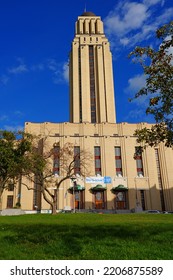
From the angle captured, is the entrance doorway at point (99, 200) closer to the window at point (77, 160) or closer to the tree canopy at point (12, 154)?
the window at point (77, 160)

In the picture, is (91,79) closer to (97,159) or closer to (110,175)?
(97,159)

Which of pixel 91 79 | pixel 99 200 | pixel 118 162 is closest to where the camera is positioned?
pixel 99 200

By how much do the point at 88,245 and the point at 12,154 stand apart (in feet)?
101

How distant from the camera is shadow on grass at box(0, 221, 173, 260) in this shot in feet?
26.2

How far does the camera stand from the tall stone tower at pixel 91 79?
298 ft

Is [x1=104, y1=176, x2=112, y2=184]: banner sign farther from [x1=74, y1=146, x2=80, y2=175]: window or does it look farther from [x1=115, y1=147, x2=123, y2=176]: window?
[x1=74, y1=146, x2=80, y2=175]: window

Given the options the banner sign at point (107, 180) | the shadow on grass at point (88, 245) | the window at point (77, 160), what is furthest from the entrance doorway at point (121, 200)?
the shadow on grass at point (88, 245)

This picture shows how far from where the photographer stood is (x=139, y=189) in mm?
69500

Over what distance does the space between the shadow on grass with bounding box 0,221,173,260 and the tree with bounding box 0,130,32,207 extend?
89.0 ft

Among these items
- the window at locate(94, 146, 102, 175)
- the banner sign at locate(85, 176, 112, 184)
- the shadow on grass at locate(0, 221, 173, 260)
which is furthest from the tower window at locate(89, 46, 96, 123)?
the shadow on grass at locate(0, 221, 173, 260)

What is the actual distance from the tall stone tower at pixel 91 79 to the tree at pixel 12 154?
51210 mm

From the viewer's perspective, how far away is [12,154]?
3781cm

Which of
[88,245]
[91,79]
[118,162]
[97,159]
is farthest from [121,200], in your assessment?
[88,245]
